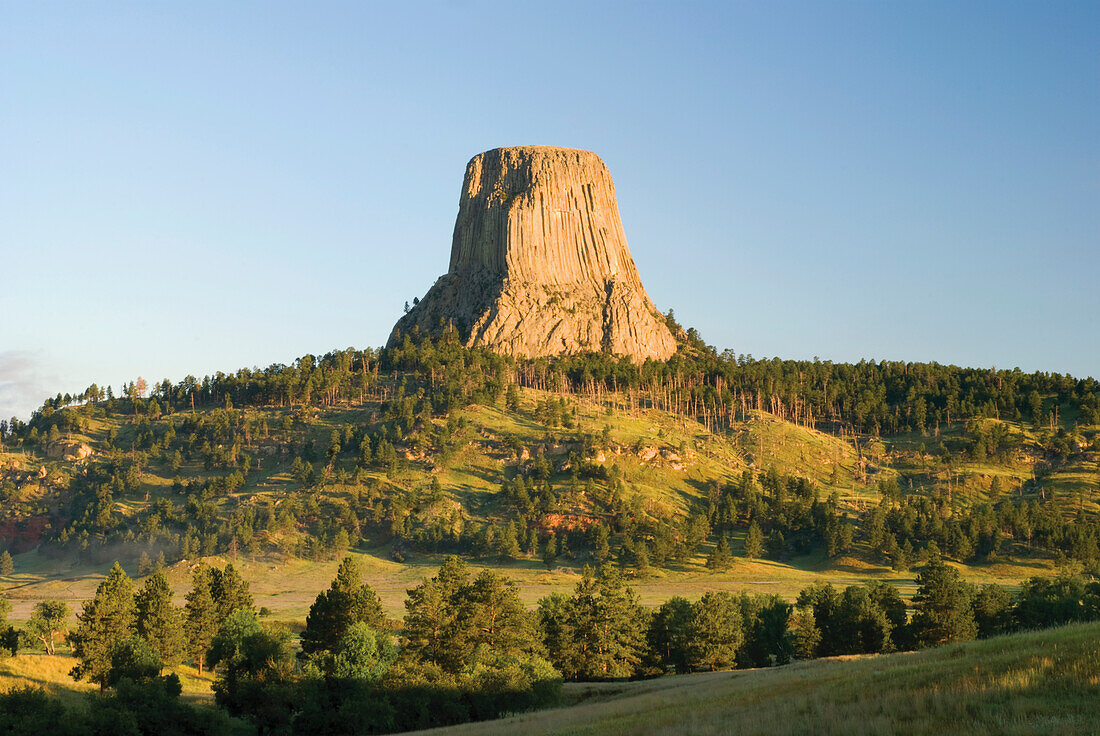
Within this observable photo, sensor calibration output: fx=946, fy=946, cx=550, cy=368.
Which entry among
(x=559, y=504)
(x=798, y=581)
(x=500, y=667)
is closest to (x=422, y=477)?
(x=559, y=504)

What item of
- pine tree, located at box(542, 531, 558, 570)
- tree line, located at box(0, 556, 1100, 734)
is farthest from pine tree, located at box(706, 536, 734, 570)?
tree line, located at box(0, 556, 1100, 734)

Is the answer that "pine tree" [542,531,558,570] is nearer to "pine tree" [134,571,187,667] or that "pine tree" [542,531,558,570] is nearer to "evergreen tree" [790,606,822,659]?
"evergreen tree" [790,606,822,659]

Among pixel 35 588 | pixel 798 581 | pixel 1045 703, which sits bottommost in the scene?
pixel 35 588

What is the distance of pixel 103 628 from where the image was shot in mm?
74125

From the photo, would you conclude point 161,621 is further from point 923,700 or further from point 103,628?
point 923,700

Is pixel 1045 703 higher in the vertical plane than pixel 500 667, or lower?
higher

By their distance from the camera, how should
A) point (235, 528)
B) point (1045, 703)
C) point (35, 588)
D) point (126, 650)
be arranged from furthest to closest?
point (235, 528), point (35, 588), point (126, 650), point (1045, 703)

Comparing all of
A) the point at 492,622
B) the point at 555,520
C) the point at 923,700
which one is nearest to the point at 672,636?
the point at 492,622

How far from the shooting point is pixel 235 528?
169000mm

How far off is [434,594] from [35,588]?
11019cm

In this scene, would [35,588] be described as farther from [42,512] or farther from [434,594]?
[434,594]

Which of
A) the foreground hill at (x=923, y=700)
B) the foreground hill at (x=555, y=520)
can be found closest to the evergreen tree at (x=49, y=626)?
the foreground hill at (x=555, y=520)

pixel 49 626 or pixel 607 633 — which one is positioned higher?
pixel 607 633

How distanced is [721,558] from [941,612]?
2904 inches
